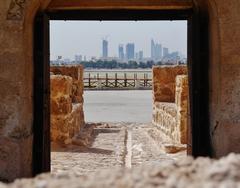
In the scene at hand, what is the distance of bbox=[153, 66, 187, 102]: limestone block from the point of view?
14047mm

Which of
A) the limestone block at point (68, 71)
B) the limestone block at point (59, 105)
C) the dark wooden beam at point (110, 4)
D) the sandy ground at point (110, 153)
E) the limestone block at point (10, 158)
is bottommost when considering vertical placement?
the sandy ground at point (110, 153)

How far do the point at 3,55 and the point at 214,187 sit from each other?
362 cm

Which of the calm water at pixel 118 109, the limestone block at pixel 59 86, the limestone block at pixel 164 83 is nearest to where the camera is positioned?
the limestone block at pixel 59 86

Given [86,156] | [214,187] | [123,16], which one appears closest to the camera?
[214,187]

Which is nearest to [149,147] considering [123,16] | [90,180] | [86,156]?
[86,156]

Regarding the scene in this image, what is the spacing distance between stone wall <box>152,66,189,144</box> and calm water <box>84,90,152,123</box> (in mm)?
2680

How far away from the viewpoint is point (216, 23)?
5.73 meters

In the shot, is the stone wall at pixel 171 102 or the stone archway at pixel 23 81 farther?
the stone wall at pixel 171 102

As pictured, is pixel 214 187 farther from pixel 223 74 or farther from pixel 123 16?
pixel 123 16

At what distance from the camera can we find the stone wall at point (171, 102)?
411 inches

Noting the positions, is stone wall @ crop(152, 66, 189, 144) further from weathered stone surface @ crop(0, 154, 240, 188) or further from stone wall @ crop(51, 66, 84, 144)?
weathered stone surface @ crop(0, 154, 240, 188)

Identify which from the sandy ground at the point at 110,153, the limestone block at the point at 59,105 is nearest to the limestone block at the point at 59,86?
the limestone block at the point at 59,105

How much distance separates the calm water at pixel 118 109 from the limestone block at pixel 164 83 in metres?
2.57

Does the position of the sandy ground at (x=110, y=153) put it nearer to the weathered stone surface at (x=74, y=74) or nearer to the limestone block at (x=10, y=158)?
the weathered stone surface at (x=74, y=74)
